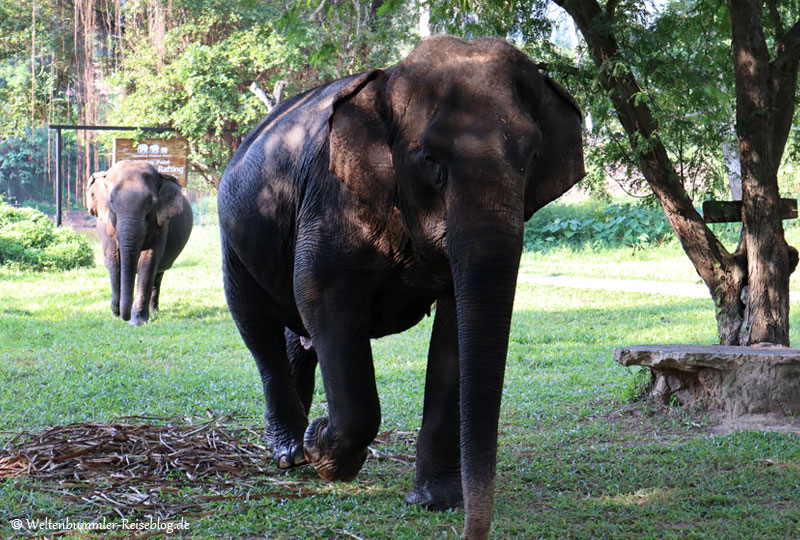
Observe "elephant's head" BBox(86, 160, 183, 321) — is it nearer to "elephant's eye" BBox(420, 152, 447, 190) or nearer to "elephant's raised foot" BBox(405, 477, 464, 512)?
"elephant's raised foot" BBox(405, 477, 464, 512)

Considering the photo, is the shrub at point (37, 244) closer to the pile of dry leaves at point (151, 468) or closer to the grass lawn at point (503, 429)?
the grass lawn at point (503, 429)

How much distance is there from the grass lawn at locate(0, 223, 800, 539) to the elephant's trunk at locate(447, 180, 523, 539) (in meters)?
1.15

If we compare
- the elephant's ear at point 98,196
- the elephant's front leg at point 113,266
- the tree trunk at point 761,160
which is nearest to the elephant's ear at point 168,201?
the elephant's ear at point 98,196

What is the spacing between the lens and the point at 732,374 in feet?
21.7

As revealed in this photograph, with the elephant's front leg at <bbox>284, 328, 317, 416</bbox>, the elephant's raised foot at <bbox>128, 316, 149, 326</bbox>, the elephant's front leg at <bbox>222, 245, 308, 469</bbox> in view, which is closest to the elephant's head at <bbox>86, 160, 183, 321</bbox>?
the elephant's raised foot at <bbox>128, 316, 149, 326</bbox>

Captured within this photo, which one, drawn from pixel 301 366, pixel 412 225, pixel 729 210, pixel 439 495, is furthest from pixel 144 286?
pixel 412 225

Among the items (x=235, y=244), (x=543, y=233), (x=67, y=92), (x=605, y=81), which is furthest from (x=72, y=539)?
(x=67, y=92)

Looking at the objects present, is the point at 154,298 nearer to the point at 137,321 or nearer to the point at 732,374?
the point at 137,321

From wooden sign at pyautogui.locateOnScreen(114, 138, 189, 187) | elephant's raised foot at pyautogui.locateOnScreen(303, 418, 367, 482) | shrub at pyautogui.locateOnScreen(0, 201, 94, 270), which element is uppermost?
wooden sign at pyautogui.locateOnScreen(114, 138, 189, 187)

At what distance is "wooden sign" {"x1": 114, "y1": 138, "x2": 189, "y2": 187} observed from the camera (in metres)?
18.5

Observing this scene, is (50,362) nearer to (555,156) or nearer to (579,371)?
(579,371)

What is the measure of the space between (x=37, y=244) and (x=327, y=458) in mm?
18177

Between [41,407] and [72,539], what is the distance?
12.1ft

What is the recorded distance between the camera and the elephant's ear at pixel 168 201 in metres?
13.6
